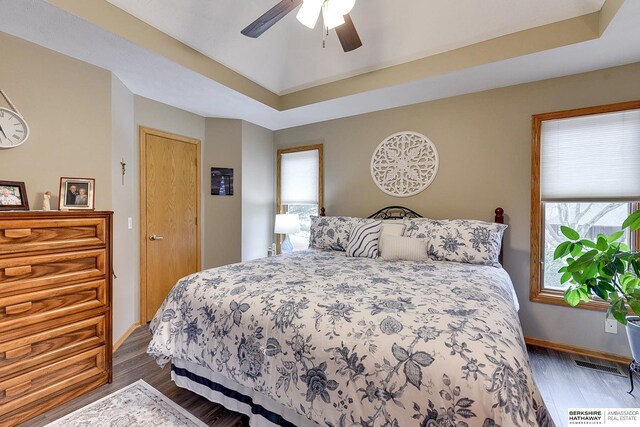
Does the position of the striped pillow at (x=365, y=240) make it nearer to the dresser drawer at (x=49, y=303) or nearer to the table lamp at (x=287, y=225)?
the table lamp at (x=287, y=225)

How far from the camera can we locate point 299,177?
4039 mm

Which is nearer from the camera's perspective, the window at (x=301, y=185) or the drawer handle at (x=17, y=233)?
the drawer handle at (x=17, y=233)

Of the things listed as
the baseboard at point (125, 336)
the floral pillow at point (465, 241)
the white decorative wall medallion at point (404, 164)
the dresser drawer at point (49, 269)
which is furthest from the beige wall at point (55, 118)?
the floral pillow at point (465, 241)

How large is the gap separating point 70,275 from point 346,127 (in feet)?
10.3

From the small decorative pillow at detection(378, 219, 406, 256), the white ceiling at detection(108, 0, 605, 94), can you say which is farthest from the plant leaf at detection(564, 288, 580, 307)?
the white ceiling at detection(108, 0, 605, 94)

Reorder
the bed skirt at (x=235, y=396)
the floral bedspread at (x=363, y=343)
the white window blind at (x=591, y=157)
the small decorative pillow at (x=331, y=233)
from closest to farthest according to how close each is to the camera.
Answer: the floral bedspread at (x=363, y=343), the bed skirt at (x=235, y=396), the white window blind at (x=591, y=157), the small decorative pillow at (x=331, y=233)

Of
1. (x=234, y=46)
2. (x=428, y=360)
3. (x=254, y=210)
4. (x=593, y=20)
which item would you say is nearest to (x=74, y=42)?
(x=234, y=46)

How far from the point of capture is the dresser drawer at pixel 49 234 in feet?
5.16

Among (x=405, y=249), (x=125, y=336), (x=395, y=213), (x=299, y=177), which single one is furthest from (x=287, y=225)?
(x=125, y=336)

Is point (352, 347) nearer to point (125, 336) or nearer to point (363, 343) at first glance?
point (363, 343)

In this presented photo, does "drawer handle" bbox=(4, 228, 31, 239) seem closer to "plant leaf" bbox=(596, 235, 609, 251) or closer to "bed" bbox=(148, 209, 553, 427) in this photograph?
"bed" bbox=(148, 209, 553, 427)

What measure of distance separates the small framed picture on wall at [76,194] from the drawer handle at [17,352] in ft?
2.97

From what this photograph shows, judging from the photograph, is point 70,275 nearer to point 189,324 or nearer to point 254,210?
point 189,324

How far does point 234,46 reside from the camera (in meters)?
2.55
